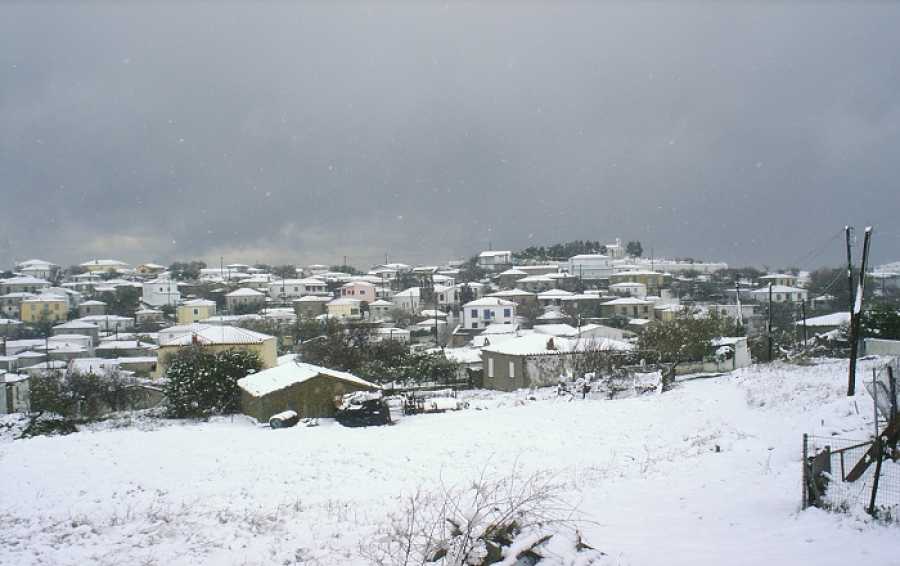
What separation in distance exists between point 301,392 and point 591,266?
9761 cm

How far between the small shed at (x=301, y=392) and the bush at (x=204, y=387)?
7.80 ft

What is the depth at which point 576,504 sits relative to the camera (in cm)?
886

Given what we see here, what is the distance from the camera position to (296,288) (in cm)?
9869

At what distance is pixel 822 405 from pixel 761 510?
8884mm

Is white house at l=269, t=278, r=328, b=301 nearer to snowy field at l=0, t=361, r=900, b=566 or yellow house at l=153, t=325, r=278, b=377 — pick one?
yellow house at l=153, t=325, r=278, b=377

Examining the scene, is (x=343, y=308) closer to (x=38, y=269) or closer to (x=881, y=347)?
(x=881, y=347)

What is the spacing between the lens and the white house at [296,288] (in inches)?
3794

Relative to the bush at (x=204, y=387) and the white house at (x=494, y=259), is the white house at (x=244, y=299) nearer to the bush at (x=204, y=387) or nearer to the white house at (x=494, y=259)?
the white house at (x=494, y=259)

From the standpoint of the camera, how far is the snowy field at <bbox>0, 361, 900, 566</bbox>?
700 cm

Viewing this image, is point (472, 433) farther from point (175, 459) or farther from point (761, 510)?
point (761, 510)

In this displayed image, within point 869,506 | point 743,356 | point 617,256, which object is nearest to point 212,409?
point 869,506

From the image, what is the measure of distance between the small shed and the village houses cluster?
0.37ft

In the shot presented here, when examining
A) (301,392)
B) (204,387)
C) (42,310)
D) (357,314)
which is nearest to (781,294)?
(357,314)

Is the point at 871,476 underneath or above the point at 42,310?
underneath
